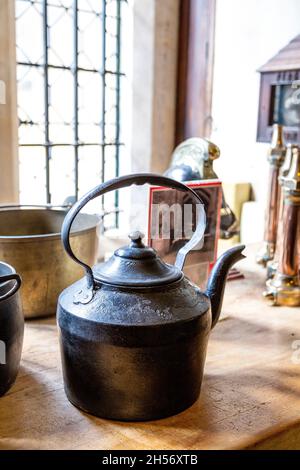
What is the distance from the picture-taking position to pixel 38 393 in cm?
92

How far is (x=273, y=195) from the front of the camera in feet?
5.47

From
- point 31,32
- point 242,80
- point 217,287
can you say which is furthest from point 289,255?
point 242,80

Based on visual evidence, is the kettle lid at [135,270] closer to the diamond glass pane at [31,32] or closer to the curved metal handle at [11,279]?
the curved metal handle at [11,279]

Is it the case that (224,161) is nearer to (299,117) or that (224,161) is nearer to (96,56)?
(299,117)

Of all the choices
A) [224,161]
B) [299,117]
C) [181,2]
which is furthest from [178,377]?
[224,161]

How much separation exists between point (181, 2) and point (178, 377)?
2.13 metres

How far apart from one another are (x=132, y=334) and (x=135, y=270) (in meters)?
0.11

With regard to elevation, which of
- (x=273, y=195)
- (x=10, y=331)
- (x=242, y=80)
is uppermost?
(x=242, y=80)

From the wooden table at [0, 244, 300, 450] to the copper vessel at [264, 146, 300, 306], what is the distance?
0.58 ft

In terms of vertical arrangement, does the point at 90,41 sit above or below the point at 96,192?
above

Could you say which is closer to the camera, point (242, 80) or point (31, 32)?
point (31, 32)
